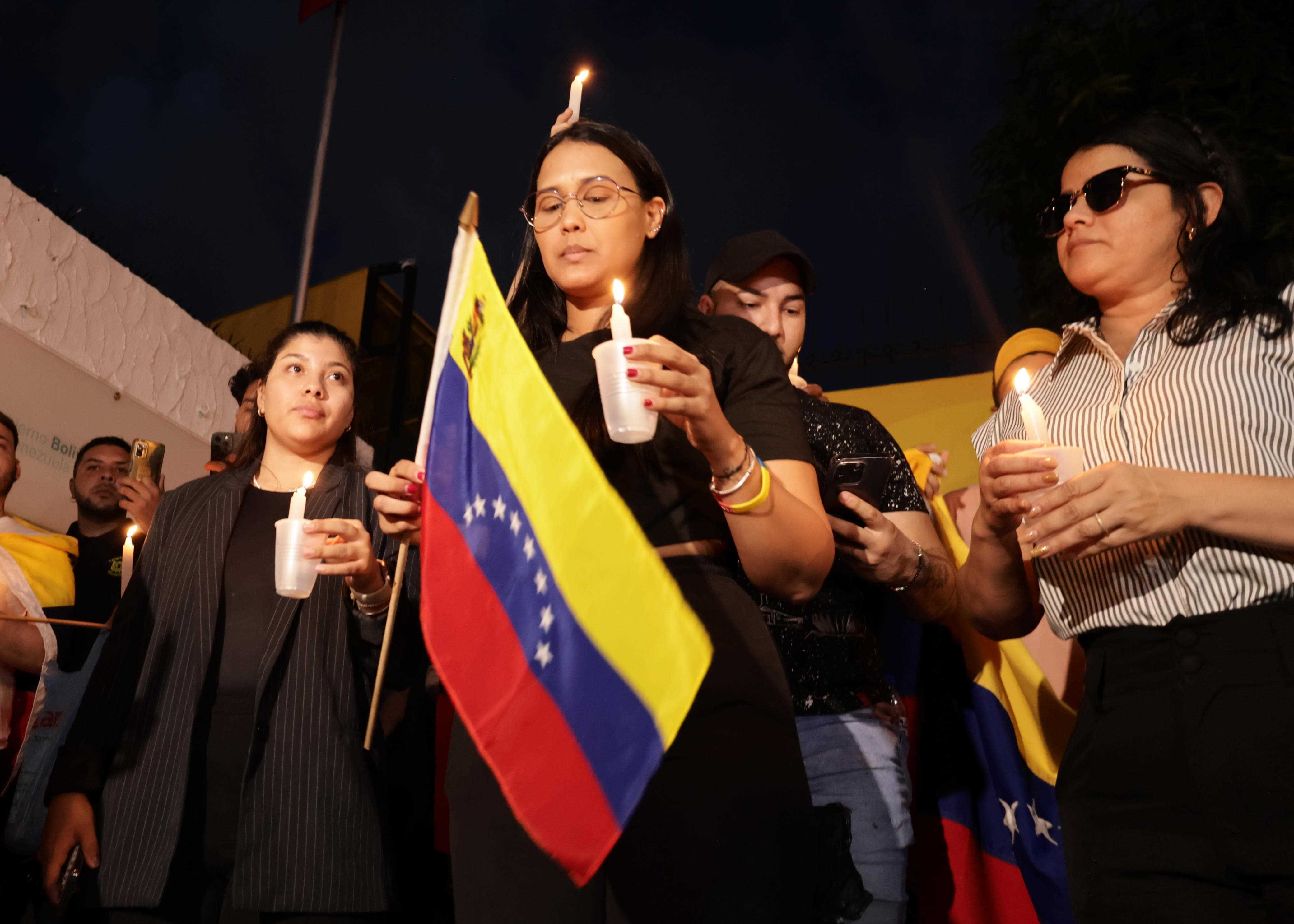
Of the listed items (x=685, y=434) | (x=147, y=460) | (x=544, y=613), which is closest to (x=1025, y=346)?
(x=685, y=434)

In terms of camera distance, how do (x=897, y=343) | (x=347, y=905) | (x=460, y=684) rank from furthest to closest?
(x=897, y=343)
(x=347, y=905)
(x=460, y=684)

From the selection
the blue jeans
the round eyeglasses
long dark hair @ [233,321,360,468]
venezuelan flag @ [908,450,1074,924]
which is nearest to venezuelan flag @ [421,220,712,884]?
the round eyeglasses

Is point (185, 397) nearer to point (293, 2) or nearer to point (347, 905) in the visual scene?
point (347, 905)

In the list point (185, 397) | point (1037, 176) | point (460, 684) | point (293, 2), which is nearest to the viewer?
point (460, 684)

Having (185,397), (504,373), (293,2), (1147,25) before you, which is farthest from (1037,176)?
(293,2)

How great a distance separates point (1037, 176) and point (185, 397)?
7.06m

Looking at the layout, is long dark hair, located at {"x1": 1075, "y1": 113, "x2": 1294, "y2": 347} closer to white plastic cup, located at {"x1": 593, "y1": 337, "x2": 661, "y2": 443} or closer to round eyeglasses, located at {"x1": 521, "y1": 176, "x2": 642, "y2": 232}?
round eyeglasses, located at {"x1": 521, "y1": 176, "x2": 642, "y2": 232}

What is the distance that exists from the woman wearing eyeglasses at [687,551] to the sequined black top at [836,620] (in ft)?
1.70

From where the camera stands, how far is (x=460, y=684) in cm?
120

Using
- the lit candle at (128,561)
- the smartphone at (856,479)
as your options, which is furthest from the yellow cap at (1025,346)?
the lit candle at (128,561)

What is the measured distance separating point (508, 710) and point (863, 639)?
55.0 inches

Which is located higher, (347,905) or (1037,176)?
(1037,176)

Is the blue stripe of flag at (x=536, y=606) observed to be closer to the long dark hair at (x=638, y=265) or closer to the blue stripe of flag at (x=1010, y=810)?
the long dark hair at (x=638, y=265)

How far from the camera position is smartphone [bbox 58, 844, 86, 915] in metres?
2.20
